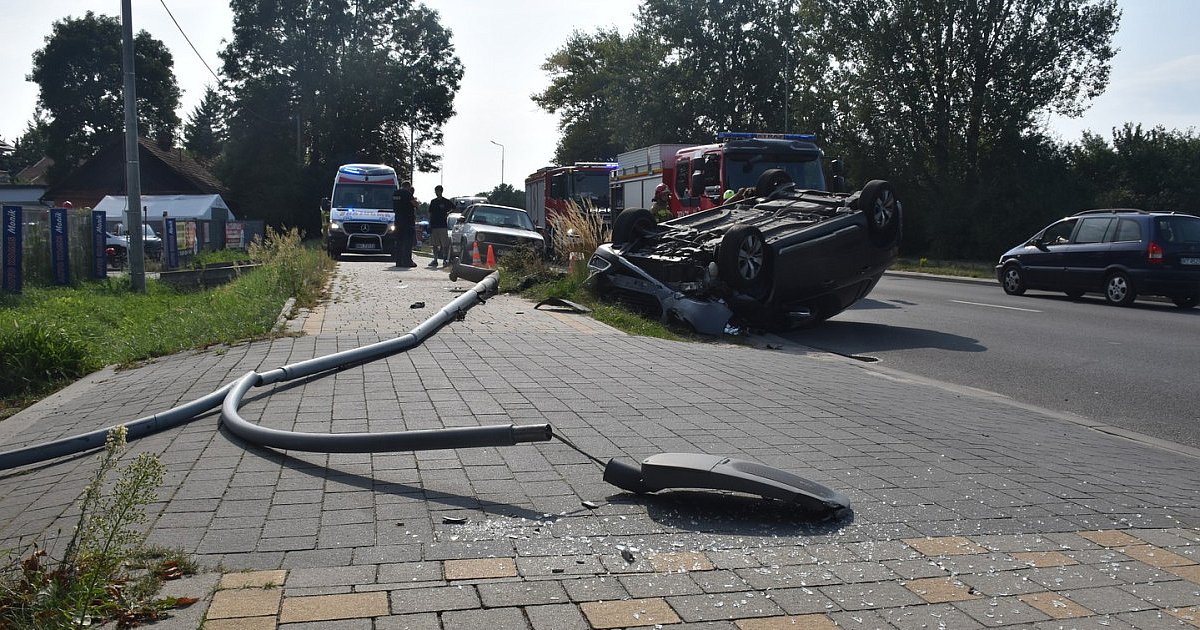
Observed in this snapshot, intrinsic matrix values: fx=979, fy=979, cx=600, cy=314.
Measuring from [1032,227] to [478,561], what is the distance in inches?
1387

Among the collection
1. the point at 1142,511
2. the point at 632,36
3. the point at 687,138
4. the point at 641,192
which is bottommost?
the point at 1142,511

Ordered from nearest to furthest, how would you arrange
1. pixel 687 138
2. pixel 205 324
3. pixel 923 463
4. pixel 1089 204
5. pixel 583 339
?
pixel 923 463 < pixel 583 339 < pixel 205 324 < pixel 1089 204 < pixel 687 138

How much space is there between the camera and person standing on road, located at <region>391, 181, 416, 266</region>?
72.1ft

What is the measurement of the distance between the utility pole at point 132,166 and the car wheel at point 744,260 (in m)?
12.0

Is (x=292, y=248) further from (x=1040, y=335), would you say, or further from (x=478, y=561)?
(x=478, y=561)

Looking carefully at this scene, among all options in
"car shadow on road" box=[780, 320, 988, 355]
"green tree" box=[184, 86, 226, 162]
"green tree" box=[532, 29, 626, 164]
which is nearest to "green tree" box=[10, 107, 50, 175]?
"green tree" box=[184, 86, 226, 162]

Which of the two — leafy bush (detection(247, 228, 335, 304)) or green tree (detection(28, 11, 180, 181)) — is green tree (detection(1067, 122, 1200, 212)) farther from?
green tree (detection(28, 11, 180, 181))

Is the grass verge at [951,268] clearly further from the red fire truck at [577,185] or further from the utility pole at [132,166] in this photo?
the utility pole at [132,166]

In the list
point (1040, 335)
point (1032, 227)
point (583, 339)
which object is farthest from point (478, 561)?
point (1032, 227)

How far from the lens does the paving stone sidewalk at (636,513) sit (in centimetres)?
330

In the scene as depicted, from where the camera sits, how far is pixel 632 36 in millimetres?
60656

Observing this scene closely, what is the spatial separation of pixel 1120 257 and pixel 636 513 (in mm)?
16609

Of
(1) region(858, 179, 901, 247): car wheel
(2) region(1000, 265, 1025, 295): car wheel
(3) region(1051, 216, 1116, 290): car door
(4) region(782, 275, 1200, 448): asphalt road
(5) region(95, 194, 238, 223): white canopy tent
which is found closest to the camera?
(4) region(782, 275, 1200, 448): asphalt road

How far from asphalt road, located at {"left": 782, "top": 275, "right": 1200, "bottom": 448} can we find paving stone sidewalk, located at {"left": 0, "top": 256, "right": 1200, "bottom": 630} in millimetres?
1783
